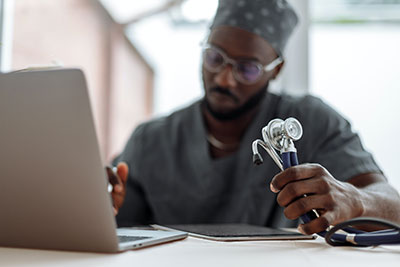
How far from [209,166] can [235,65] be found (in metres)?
0.32

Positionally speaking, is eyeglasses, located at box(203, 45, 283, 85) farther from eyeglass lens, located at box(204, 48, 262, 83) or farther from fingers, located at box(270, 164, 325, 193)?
fingers, located at box(270, 164, 325, 193)

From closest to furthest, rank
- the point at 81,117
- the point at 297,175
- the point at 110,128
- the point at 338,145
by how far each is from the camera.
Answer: the point at 81,117 < the point at 297,175 < the point at 338,145 < the point at 110,128

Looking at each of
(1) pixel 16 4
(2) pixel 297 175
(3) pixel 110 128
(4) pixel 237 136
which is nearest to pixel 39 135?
(2) pixel 297 175

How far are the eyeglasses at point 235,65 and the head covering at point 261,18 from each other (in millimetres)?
116

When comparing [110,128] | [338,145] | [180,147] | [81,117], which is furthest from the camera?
[110,128]

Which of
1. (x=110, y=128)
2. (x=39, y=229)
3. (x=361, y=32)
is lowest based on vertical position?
(x=110, y=128)

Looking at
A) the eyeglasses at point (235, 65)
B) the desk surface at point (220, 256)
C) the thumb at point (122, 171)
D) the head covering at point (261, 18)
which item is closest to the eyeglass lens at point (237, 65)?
the eyeglasses at point (235, 65)

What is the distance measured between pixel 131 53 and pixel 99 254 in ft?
7.75

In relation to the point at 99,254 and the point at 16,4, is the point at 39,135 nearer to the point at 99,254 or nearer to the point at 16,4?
the point at 99,254

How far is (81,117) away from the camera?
1.69 ft

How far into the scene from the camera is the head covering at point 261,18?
1.54 meters

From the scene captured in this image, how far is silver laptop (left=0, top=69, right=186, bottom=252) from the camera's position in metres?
0.52

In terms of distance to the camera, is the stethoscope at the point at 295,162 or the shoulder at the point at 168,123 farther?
the shoulder at the point at 168,123

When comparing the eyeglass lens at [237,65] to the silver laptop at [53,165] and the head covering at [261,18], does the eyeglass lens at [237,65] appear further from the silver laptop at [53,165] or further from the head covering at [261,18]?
the silver laptop at [53,165]
